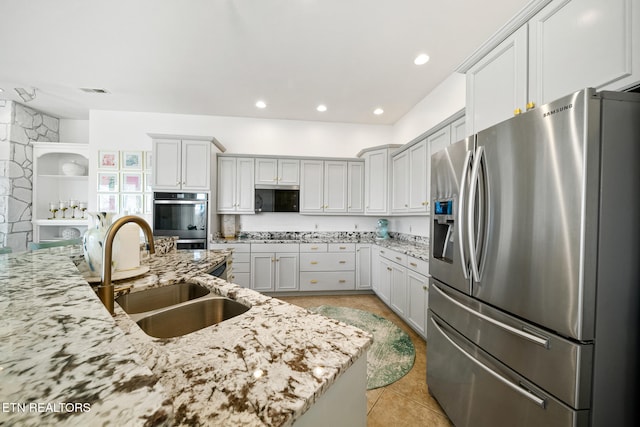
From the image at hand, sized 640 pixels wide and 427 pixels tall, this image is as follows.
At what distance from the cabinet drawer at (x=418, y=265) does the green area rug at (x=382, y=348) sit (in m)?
0.73

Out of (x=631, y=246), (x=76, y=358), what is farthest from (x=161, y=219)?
(x=631, y=246)

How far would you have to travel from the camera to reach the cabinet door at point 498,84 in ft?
4.48

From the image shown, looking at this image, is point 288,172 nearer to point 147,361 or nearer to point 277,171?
point 277,171

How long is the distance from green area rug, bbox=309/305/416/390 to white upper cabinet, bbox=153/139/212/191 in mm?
2536

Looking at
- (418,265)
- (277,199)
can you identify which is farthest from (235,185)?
(418,265)

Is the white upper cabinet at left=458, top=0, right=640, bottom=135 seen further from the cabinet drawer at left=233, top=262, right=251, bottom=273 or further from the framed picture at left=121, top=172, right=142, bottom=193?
the framed picture at left=121, top=172, right=142, bottom=193

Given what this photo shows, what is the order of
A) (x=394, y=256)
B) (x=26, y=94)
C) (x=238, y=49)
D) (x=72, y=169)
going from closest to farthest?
(x=238, y=49) < (x=394, y=256) < (x=26, y=94) < (x=72, y=169)

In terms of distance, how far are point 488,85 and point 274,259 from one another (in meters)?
3.15

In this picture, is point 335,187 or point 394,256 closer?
point 394,256

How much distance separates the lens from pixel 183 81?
9.93ft

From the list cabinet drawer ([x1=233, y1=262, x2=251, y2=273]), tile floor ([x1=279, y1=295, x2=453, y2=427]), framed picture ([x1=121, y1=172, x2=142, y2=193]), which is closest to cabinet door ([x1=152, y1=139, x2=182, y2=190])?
framed picture ([x1=121, y1=172, x2=142, y2=193])

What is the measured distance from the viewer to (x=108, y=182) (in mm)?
3812

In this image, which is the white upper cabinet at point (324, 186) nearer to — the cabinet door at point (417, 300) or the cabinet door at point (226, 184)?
the cabinet door at point (226, 184)

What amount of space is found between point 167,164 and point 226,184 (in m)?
0.85
